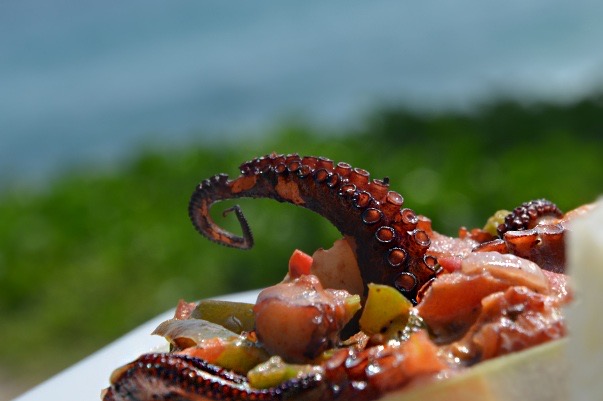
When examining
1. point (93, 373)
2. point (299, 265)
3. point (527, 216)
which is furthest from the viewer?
point (93, 373)

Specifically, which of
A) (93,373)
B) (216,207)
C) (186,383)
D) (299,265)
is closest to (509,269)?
(299,265)

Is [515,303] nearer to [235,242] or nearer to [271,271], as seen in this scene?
[235,242]

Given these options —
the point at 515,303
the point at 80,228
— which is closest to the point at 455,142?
the point at 80,228

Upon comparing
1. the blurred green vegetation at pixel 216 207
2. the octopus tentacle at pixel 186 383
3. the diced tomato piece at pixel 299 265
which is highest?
the blurred green vegetation at pixel 216 207

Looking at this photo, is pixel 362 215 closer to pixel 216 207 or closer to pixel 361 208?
pixel 361 208

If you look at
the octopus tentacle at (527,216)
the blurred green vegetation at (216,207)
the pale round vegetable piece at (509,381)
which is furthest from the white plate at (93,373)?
the blurred green vegetation at (216,207)

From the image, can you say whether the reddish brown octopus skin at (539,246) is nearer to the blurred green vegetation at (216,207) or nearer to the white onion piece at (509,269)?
the white onion piece at (509,269)
